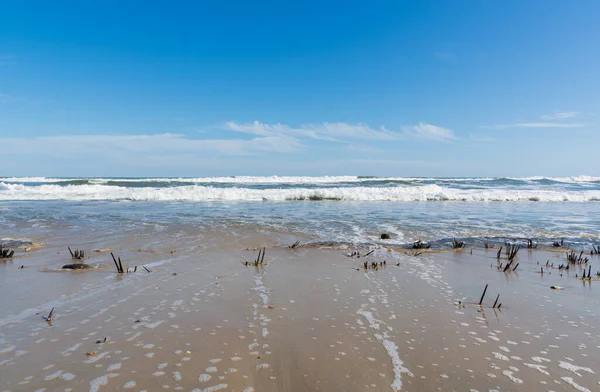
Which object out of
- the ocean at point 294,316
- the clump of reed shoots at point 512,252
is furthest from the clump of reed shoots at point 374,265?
the clump of reed shoots at point 512,252

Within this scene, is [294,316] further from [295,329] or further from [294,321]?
[295,329]

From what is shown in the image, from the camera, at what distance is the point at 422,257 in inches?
269

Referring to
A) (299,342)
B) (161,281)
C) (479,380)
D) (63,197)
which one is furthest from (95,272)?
(63,197)

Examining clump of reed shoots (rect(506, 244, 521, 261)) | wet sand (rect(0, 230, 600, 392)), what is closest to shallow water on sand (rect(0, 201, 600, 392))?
wet sand (rect(0, 230, 600, 392))

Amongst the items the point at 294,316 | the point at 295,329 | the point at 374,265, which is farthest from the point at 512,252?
the point at 295,329

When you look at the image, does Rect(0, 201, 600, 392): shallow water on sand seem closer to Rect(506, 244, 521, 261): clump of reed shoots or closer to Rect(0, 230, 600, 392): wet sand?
Rect(0, 230, 600, 392): wet sand

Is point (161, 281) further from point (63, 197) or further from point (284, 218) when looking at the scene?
point (63, 197)

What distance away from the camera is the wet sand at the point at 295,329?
2.56m

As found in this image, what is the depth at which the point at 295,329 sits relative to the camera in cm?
339

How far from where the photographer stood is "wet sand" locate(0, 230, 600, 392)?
256 cm

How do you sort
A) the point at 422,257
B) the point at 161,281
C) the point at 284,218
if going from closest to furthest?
1. the point at 161,281
2. the point at 422,257
3. the point at 284,218

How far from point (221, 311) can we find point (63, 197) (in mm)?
22632

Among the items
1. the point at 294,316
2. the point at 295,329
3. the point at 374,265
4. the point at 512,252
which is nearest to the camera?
the point at 295,329

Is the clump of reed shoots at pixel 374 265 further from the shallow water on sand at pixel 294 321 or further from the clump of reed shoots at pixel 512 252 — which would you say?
the clump of reed shoots at pixel 512 252
